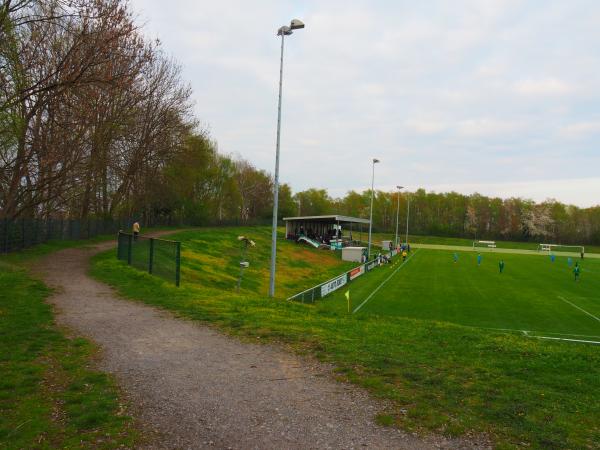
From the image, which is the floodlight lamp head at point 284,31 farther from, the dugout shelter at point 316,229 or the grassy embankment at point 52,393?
the dugout shelter at point 316,229

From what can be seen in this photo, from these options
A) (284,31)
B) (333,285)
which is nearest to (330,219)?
(333,285)

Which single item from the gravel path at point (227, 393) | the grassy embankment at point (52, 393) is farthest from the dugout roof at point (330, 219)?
the grassy embankment at point (52, 393)

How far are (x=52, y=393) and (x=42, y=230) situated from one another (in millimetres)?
26747

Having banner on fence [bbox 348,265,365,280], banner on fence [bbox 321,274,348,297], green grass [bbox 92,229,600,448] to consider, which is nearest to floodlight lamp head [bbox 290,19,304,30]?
green grass [bbox 92,229,600,448]

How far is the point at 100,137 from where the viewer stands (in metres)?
30.7

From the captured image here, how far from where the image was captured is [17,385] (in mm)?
6711

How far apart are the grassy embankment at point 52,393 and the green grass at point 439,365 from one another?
3306 mm

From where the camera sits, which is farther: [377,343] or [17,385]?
[377,343]

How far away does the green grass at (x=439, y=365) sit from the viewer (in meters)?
5.88

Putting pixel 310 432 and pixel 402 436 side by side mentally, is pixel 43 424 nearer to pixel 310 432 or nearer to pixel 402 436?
pixel 310 432

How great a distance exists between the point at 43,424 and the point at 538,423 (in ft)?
19.8

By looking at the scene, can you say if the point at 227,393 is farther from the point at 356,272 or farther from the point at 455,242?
the point at 455,242

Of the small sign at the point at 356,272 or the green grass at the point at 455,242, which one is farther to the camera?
the green grass at the point at 455,242

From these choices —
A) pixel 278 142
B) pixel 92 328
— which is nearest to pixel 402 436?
pixel 92 328
